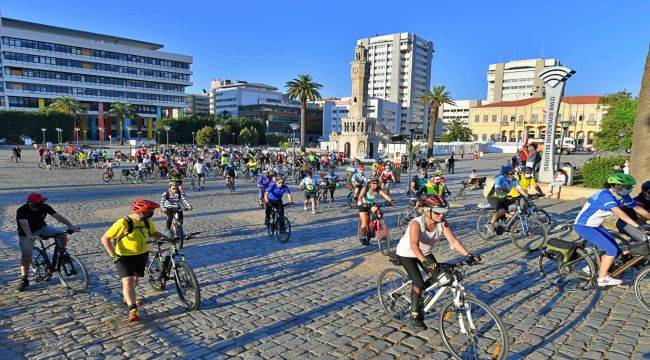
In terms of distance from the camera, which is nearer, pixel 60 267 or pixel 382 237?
pixel 60 267

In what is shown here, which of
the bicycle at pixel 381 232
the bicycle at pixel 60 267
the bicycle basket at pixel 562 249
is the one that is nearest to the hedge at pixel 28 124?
the bicycle at pixel 60 267

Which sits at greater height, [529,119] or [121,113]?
[529,119]

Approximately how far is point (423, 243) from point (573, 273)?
3619 millimetres

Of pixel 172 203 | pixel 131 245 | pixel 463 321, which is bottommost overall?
pixel 463 321

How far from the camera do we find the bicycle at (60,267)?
6.24 m

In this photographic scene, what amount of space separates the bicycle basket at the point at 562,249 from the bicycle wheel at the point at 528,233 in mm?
2362

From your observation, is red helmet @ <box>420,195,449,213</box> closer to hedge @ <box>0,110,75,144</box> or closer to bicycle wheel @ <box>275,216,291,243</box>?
bicycle wheel @ <box>275,216,291,243</box>

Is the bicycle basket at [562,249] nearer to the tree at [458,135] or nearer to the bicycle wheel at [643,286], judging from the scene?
the bicycle wheel at [643,286]

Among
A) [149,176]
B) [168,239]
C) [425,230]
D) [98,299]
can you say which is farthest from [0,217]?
[425,230]

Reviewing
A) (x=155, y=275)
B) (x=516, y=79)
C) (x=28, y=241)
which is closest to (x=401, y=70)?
(x=516, y=79)

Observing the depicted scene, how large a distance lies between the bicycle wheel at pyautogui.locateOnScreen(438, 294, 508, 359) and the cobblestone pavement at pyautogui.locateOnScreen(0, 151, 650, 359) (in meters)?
0.27

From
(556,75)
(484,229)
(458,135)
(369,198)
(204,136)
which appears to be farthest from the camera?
(458,135)

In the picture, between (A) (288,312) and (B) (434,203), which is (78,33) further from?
(B) (434,203)

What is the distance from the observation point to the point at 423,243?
452 cm
